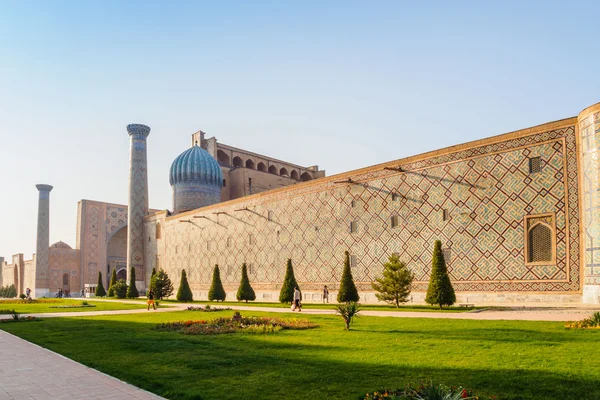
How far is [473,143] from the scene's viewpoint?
51.6 ft

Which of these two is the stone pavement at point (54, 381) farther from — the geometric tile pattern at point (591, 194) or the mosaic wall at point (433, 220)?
the mosaic wall at point (433, 220)

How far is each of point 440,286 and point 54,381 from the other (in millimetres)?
11356

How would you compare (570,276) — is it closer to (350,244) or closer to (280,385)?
(350,244)

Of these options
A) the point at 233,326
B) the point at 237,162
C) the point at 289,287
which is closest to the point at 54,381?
the point at 233,326

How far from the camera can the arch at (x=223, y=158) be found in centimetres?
3512

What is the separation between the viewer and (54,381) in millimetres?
5090

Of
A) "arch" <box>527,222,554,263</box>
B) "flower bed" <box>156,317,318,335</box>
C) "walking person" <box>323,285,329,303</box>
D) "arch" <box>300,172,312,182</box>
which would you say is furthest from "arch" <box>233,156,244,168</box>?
"flower bed" <box>156,317,318,335</box>

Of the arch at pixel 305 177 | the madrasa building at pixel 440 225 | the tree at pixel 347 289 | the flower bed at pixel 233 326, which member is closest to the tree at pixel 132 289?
the madrasa building at pixel 440 225

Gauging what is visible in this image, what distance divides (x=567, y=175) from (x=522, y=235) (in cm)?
201

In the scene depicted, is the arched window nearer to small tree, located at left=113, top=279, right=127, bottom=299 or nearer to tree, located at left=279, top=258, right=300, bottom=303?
tree, located at left=279, top=258, right=300, bottom=303

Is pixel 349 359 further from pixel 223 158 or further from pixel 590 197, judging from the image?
pixel 223 158

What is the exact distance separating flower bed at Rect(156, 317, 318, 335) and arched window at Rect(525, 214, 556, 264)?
24.5 feet

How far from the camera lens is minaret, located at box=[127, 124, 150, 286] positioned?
3322 cm

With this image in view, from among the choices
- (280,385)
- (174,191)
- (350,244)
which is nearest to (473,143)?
(350,244)
